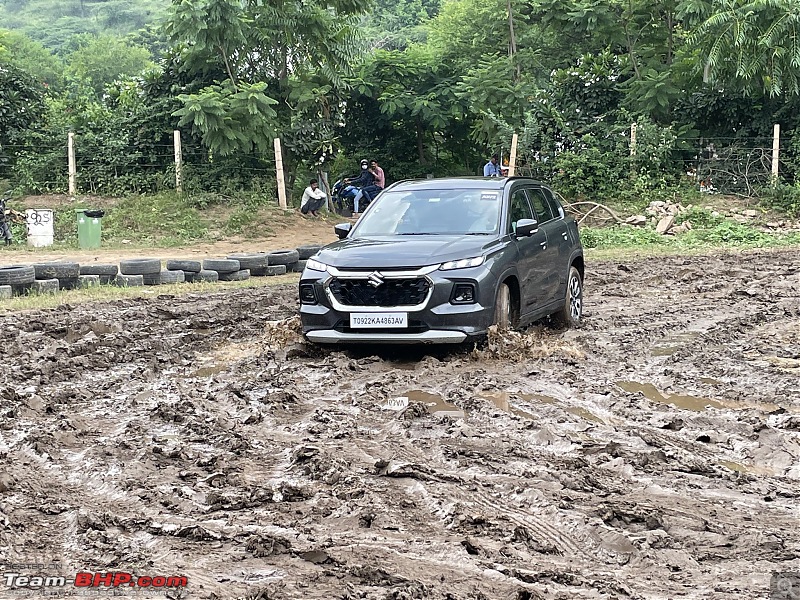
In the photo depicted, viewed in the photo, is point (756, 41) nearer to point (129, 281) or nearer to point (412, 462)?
point (129, 281)

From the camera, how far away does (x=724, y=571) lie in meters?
4.38

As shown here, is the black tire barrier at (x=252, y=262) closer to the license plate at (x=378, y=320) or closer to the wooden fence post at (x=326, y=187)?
the license plate at (x=378, y=320)

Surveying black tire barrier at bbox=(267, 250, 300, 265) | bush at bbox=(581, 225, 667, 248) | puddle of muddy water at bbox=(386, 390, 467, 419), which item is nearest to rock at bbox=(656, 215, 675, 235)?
bush at bbox=(581, 225, 667, 248)

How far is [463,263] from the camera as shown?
31.8ft

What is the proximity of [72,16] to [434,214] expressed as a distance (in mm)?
138445

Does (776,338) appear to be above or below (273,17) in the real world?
below

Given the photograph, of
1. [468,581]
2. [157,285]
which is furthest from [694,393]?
[157,285]

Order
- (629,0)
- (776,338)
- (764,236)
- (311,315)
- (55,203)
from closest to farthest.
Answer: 1. (311,315)
2. (776,338)
3. (764,236)
4. (55,203)
5. (629,0)

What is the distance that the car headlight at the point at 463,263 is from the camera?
9641 mm

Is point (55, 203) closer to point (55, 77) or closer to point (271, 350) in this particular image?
point (271, 350)

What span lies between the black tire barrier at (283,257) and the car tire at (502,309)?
815 centimetres

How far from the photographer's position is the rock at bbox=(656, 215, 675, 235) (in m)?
24.7

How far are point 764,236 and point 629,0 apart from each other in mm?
10760

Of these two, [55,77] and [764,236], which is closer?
[764,236]
